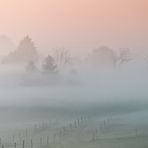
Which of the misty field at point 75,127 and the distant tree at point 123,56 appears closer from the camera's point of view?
the misty field at point 75,127

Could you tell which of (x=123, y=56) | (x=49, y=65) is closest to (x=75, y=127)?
(x=49, y=65)

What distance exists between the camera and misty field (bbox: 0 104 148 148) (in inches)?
67.5

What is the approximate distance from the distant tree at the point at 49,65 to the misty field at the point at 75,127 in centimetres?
18

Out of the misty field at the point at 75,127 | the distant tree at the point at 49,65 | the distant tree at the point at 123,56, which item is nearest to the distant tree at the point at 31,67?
the distant tree at the point at 49,65

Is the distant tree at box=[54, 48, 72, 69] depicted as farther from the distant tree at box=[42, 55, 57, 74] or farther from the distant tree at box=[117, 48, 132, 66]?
the distant tree at box=[117, 48, 132, 66]

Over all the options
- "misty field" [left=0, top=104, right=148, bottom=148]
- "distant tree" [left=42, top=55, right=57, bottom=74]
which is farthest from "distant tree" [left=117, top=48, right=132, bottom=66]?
"distant tree" [left=42, top=55, right=57, bottom=74]

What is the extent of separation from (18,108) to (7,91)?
0.10 metres

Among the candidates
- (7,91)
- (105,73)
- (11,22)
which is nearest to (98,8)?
(105,73)

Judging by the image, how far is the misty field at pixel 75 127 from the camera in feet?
5.62

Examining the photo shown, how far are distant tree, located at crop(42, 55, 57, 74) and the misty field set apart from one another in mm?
179

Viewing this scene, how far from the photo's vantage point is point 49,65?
1.78 meters

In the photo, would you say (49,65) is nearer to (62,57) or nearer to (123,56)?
(62,57)

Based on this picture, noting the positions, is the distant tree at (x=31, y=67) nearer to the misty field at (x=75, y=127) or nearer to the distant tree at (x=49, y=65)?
the distant tree at (x=49, y=65)

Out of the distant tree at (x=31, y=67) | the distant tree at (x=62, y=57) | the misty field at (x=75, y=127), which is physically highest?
the distant tree at (x=62, y=57)
